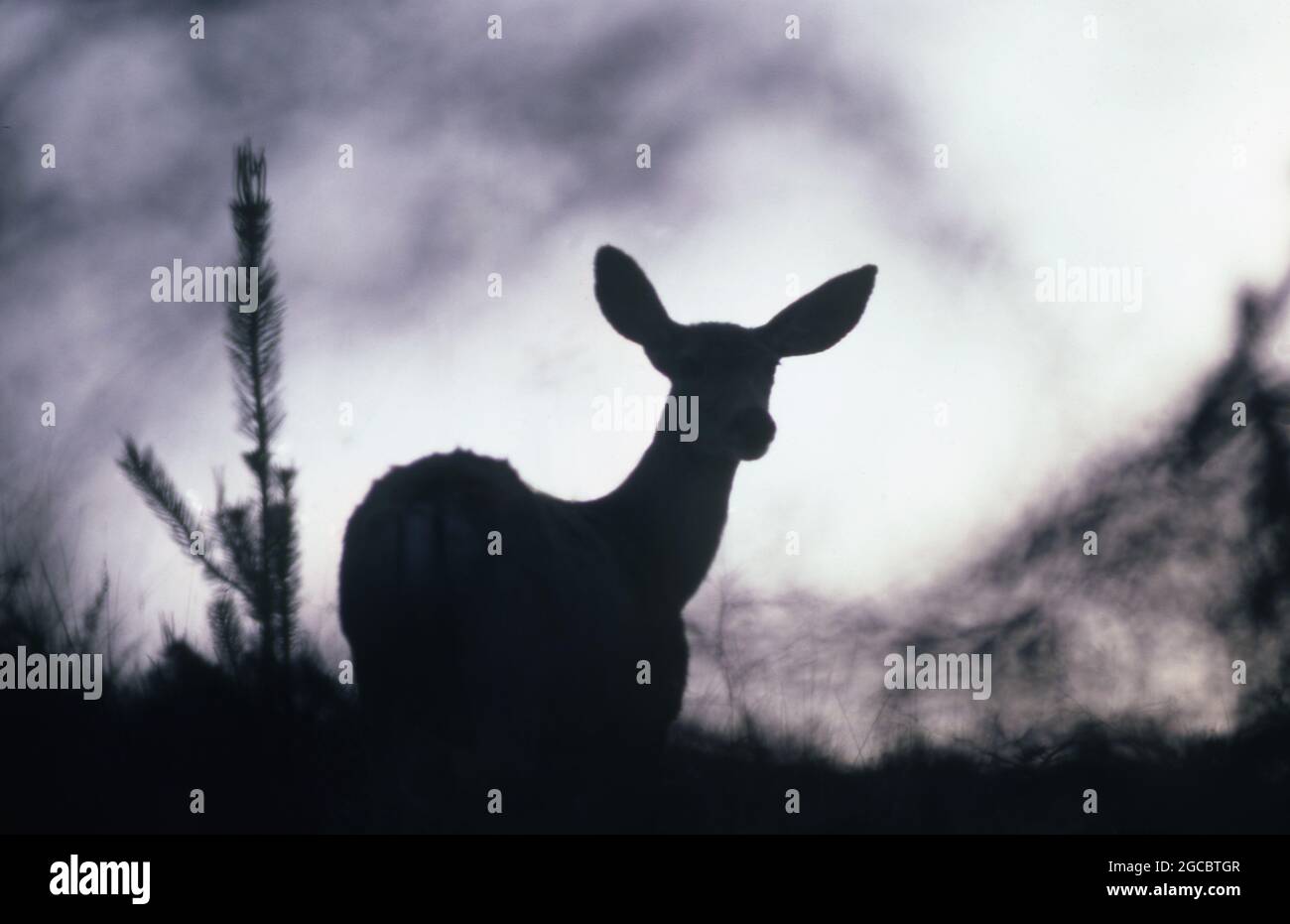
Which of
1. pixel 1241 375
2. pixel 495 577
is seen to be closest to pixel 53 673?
pixel 495 577

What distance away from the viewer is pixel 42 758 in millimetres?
5645

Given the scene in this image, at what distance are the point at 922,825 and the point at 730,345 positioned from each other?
118 inches

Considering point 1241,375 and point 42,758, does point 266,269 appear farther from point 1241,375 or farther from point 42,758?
point 1241,375

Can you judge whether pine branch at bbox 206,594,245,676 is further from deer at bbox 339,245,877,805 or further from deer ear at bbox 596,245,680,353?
deer ear at bbox 596,245,680,353

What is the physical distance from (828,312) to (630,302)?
1.21m

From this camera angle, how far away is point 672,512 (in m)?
7.99

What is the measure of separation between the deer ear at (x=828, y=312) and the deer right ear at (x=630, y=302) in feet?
2.40

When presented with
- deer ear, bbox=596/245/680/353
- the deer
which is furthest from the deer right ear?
the deer

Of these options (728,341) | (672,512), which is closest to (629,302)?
(728,341)

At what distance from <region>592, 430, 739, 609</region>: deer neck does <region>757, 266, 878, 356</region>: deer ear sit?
1.09 m

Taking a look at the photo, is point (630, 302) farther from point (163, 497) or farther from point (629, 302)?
point (163, 497)

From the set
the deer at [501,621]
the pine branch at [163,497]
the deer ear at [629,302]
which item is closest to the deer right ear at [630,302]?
the deer ear at [629,302]
